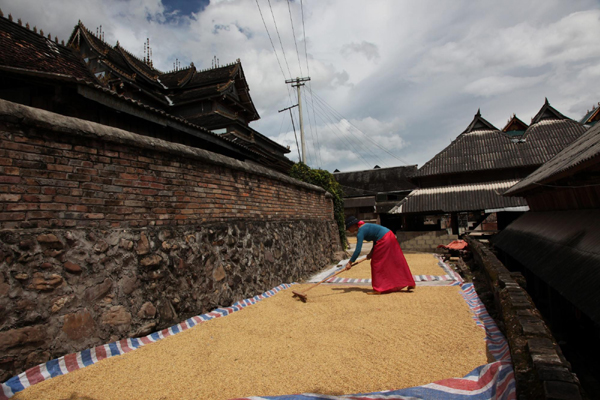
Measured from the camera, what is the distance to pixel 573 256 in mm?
4305

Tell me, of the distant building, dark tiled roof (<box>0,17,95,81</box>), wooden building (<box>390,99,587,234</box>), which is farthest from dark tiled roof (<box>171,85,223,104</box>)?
the distant building

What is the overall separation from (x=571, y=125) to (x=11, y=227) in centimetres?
2332

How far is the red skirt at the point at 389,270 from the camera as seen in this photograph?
6152 mm

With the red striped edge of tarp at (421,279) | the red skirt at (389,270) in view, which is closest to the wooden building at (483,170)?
the red striped edge of tarp at (421,279)

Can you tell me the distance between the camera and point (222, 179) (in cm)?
560

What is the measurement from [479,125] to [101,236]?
69.9 ft

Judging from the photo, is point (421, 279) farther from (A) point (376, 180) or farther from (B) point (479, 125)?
(A) point (376, 180)

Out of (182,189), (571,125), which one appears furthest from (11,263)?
(571,125)

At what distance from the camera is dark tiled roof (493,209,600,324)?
3.25m

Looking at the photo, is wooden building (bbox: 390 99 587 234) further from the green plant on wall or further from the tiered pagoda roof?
the green plant on wall

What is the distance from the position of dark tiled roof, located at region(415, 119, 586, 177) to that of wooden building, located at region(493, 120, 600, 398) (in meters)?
9.60

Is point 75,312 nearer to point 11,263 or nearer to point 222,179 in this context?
point 11,263

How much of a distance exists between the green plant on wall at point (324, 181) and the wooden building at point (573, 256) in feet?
22.6

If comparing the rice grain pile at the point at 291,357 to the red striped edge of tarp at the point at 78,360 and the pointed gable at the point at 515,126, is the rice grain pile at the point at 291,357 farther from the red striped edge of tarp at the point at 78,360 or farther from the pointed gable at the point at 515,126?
the pointed gable at the point at 515,126
